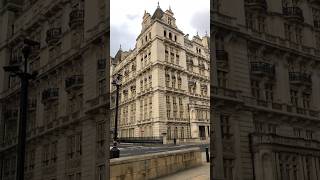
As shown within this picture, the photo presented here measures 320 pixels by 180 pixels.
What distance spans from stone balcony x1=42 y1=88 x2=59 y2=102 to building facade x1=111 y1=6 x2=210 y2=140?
2087 mm

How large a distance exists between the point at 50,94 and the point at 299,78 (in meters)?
3.05

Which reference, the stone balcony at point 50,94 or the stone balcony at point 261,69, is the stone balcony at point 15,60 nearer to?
the stone balcony at point 50,94

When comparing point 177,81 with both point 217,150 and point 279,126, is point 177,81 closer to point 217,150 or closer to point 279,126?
point 217,150

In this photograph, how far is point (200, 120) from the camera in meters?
2.91

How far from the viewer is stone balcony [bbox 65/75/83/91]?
4488 mm

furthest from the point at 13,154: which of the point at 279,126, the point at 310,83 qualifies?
the point at 310,83

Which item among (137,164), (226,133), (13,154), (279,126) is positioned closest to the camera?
(137,164)

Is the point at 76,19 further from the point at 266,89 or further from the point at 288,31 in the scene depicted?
the point at 288,31

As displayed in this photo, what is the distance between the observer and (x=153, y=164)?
2875mm

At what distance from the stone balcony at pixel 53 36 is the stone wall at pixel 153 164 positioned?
8.86ft

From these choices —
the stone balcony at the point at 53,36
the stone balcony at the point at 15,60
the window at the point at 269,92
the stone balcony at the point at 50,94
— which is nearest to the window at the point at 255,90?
the window at the point at 269,92

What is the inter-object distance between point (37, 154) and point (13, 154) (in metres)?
0.78

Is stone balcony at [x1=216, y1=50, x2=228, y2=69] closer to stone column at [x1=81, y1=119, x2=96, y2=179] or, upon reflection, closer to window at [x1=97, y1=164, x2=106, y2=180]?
stone column at [x1=81, y1=119, x2=96, y2=179]

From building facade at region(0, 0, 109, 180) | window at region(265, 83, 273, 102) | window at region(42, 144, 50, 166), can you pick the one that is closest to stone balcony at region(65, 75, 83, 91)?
building facade at region(0, 0, 109, 180)
